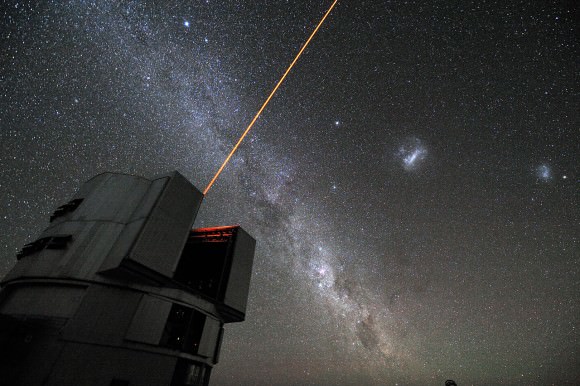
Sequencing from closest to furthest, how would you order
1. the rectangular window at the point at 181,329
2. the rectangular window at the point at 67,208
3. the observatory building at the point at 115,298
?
the observatory building at the point at 115,298
the rectangular window at the point at 181,329
the rectangular window at the point at 67,208

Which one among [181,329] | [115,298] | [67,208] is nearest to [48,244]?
[67,208]

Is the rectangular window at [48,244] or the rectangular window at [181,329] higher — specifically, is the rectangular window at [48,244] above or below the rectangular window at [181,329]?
above

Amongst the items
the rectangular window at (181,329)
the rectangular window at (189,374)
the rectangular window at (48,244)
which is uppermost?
the rectangular window at (48,244)

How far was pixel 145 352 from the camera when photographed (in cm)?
1300

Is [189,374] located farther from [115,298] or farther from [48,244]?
[48,244]

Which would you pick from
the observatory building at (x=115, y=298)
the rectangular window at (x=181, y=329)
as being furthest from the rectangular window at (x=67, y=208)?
the rectangular window at (x=181, y=329)

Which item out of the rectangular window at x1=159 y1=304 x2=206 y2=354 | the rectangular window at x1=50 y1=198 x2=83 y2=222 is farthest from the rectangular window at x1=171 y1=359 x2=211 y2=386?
the rectangular window at x1=50 y1=198 x2=83 y2=222

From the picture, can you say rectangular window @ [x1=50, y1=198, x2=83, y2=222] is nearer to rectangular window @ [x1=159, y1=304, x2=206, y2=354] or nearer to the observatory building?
the observatory building

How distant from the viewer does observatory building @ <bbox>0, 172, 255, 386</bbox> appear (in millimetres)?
11367

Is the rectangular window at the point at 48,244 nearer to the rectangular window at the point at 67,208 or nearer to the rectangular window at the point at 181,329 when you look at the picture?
the rectangular window at the point at 67,208

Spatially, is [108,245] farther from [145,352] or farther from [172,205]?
[145,352]

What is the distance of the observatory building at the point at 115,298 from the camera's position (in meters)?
11.4

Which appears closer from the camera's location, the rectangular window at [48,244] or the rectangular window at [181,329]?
the rectangular window at [48,244]

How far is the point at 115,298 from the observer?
12961mm
